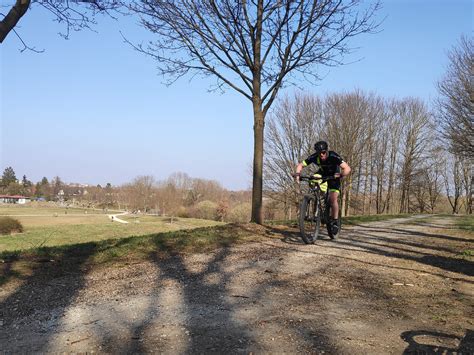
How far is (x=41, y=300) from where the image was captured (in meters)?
3.92

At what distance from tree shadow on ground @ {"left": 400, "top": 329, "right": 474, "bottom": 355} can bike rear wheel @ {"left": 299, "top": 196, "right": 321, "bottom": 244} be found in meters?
4.27

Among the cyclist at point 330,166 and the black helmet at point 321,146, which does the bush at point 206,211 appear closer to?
the cyclist at point 330,166

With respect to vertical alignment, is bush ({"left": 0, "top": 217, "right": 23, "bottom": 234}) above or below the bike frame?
below

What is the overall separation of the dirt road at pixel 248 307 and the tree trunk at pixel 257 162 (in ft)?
14.3

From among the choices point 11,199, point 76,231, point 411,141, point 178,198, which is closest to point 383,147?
point 411,141

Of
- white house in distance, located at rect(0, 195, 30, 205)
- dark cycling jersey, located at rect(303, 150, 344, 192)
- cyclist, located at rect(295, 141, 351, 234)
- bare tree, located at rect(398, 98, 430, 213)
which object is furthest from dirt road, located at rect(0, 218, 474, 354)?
white house in distance, located at rect(0, 195, 30, 205)

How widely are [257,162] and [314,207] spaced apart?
10.2ft

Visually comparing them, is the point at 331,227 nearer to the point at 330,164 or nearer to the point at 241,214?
the point at 330,164

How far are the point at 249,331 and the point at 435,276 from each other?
3213 mm

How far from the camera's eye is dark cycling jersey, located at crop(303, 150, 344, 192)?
753 cm

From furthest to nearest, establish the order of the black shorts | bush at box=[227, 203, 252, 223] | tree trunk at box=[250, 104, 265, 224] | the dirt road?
bush at box=[227, 203, 252, 223], tree trunk at box=[250, 104, 265, 224], the black shorts, the dirt road

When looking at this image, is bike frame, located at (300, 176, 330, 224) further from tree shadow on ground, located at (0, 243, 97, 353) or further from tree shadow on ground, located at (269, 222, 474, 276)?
tree shadow on ground, located at (0, 243, 97, 353)

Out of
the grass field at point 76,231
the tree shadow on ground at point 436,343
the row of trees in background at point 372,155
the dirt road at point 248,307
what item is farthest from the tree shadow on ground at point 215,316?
the row of trees in background at point 372,155

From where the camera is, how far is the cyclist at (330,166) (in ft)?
24.3
